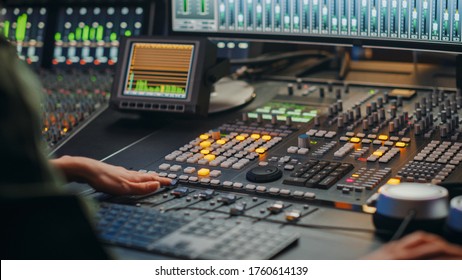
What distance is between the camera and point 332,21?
2449 millimetres

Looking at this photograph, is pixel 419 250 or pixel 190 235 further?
pixel 190 235

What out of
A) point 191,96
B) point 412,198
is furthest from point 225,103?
point 412,198

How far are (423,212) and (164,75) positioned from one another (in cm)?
110

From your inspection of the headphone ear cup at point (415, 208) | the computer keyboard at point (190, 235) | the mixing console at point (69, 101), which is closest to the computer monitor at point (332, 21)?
the mixing console at point (69, 101)

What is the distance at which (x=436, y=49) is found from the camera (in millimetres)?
2311

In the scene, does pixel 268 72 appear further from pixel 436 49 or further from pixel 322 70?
pixel 436 49

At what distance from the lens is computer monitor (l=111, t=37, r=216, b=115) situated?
7.85ft

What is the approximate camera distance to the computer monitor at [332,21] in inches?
90.1

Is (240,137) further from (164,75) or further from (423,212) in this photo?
(423,212)

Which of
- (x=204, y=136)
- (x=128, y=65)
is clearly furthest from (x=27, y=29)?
(x=204, y=136)

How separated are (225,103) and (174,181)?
0.67 metres

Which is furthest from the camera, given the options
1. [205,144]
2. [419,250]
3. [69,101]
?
[69,101]

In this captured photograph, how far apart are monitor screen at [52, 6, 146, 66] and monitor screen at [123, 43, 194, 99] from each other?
47 cm

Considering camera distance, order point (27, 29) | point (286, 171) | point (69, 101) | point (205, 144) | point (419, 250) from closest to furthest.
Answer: point (419, 250), point (286, 171), point (205, 144), point (69, 101), point (27, 29)
